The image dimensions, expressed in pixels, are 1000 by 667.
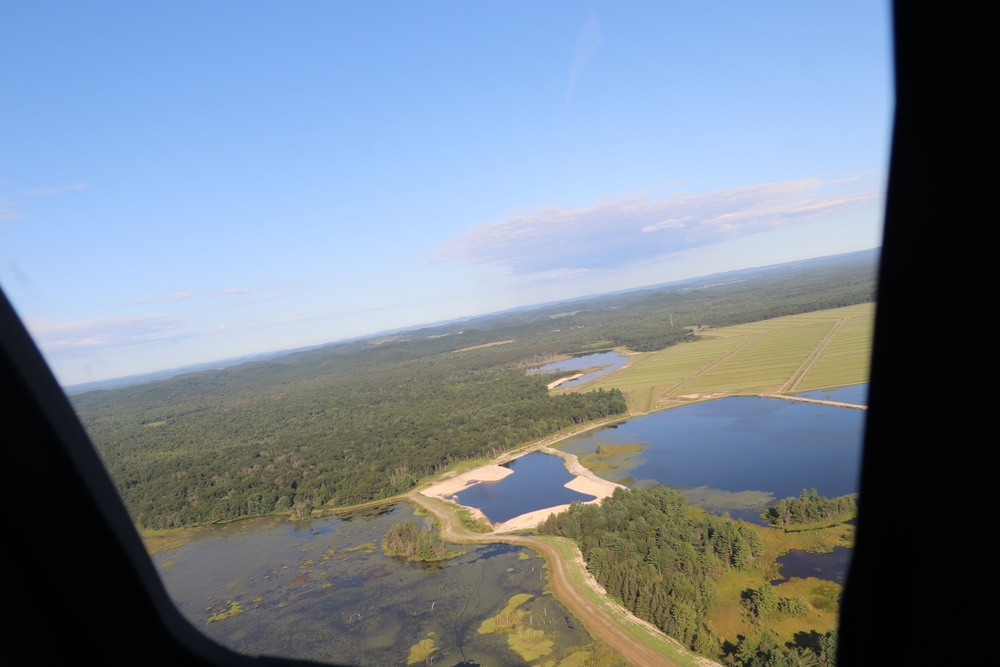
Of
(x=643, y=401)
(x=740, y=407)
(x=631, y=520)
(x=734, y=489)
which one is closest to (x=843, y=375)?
(x=740, y=407)

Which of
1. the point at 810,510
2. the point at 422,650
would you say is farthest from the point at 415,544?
the point at 810,510

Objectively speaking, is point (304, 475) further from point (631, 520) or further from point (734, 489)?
point (734, 489)

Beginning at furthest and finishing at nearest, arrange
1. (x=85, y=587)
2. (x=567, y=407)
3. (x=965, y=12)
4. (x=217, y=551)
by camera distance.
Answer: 1. (x=567, y=407)
2. (x=217, y=551)
3. (x=85, y=587)
4. (x=965, y=12)

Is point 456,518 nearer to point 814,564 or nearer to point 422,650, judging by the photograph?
point 422,650

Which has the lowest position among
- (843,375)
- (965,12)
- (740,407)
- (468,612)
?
(468,612)

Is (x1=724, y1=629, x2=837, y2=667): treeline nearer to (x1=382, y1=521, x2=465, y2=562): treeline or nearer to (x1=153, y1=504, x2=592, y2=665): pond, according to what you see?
(x1=153, y1=504, x2=592, y2=665): pond
